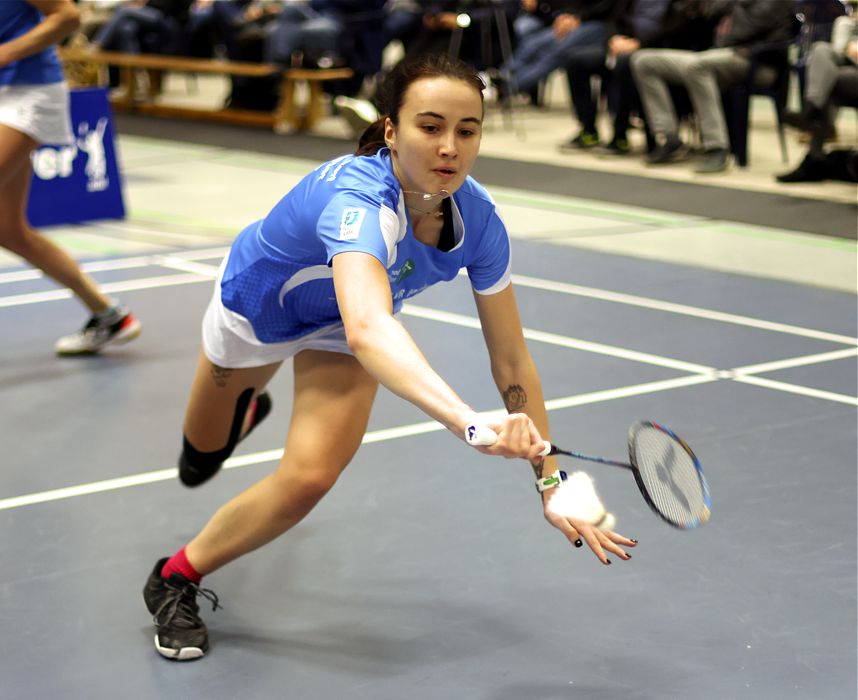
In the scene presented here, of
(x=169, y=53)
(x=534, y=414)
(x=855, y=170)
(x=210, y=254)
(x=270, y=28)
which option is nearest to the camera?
(x=534, y=414)

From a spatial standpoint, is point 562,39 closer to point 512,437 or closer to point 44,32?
point 44,32

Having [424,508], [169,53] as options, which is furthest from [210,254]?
[169,53]

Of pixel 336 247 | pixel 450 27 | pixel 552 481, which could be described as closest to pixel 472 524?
pixel 552 481

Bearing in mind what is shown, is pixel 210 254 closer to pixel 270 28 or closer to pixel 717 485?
pixel 717 485

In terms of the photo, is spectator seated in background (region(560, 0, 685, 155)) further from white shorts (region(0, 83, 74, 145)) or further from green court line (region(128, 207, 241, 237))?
white shorts (region(0, 83, 74, 145))

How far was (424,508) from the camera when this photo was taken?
3920 mm

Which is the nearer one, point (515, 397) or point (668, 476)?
point (668, 476)

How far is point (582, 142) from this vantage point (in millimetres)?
11289

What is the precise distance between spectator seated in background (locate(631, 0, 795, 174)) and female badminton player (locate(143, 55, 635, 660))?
7.14 metres

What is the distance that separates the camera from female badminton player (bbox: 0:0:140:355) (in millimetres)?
5195

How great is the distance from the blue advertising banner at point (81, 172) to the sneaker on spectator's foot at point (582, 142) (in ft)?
13.9

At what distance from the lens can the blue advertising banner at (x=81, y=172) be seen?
27.4ft

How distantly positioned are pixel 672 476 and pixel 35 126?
11.6 ft

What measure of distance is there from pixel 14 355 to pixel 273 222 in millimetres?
2918
